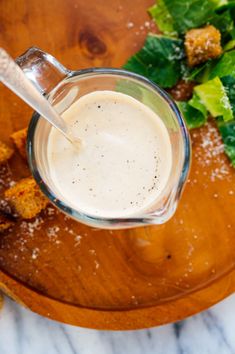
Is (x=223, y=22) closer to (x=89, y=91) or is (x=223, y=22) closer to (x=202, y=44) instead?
(x=202, y=44)

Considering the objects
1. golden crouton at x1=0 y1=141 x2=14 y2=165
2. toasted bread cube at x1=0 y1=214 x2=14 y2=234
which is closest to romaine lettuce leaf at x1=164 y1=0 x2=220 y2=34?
golden crouton at x1=0 y1=141 x2=14 y2=165

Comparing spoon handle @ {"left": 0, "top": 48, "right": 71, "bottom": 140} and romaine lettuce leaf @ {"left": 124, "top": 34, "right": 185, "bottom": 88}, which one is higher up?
spoon handle @ {"left": 0, "top": 48, "right": 71, "bottom": 140}

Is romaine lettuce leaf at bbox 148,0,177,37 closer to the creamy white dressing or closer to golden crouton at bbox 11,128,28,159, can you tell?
the creamy white dressing

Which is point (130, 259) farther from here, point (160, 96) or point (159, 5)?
point (159, 5)

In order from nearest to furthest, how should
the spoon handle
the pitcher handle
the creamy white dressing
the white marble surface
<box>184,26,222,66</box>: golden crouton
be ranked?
the spoon handle < the pitcher handle < the creamy white dressing < <box>184,26,222,66</box>: golden crouton < the white marble surface

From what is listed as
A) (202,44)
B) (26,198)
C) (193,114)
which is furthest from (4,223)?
(202,44)

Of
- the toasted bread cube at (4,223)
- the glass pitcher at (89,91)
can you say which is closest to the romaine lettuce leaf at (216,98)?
the glass pitcher at (89,91)
